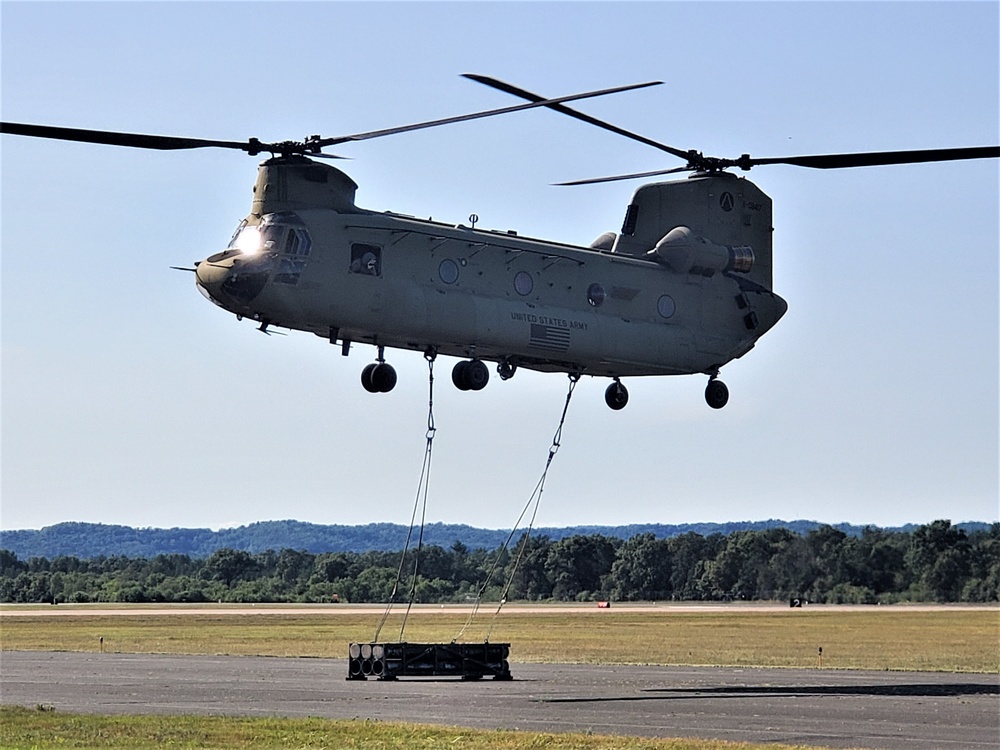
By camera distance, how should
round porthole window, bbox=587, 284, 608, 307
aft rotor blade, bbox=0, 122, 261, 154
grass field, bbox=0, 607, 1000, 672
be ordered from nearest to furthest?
aft rotor blade, bbox=0, 122, 261, 154 < round porthole window, bbox=587, 284, 608, 307 < grass field, bbox=0, 607, 1000, 672

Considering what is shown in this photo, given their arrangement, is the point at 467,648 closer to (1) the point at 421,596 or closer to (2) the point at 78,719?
(2) the point at 78,719

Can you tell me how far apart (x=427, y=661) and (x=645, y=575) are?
356 feet

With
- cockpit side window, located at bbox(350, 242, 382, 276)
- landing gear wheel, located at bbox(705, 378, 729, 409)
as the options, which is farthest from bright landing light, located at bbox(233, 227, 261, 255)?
landing gear wheel, located at bbox(705, 378, 729, 409)

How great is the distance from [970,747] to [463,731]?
9.29 m

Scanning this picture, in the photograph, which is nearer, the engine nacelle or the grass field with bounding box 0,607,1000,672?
the engine nacelle

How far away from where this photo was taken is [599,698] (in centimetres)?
4034

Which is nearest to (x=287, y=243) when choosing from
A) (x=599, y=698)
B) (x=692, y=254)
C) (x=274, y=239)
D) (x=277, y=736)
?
(x=274, y=239)

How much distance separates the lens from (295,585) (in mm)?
149000

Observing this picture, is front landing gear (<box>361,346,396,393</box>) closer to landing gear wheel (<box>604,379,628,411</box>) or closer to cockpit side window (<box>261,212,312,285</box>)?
cockpit side window (<box>261,212,312,285</box>)

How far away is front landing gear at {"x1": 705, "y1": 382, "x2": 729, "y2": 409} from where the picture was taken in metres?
41.5

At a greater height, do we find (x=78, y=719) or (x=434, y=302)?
(x=434, y=302)

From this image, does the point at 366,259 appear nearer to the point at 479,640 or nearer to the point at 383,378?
the point at 383,378

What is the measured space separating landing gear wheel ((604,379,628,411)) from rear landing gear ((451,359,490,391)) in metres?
4.77

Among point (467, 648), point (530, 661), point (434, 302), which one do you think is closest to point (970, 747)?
point (434, 302)
